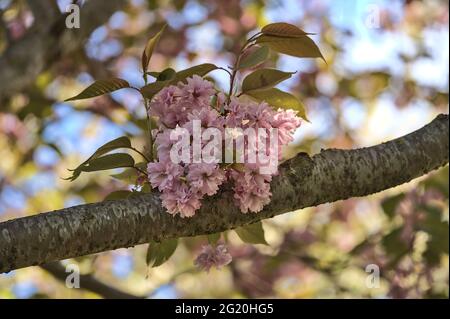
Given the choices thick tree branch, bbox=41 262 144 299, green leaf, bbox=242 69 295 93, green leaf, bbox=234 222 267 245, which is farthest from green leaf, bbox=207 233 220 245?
thick tree branch, bbox=41 262 144 299

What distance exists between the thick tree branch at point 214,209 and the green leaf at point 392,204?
90 centimetres

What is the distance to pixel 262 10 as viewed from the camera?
3.51 metres

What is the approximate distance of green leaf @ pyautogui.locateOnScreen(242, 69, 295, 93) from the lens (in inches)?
50.6

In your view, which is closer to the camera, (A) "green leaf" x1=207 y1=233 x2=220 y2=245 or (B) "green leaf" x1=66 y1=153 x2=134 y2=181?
(B) "green leaf" x1=66 y1=153 x2=134 y2=181

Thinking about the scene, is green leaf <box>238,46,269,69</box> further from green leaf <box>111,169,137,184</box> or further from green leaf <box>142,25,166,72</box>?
green leaf <box>111,169,137,184</box>

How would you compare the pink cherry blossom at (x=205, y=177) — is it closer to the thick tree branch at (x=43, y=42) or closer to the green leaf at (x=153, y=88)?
the green leaf at (x=153, y=88)

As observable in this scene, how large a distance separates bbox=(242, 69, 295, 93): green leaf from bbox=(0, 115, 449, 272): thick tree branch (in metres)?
0.15

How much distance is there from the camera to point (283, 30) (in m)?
1.29

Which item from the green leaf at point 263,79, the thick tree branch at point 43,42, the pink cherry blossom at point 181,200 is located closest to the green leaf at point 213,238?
the pink cherry blossom at point 181,200

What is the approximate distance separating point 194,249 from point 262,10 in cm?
117

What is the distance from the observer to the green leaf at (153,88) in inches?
48.0

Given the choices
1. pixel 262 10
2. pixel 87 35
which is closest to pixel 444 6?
pixel 262 10

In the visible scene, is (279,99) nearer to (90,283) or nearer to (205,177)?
(205,177)
